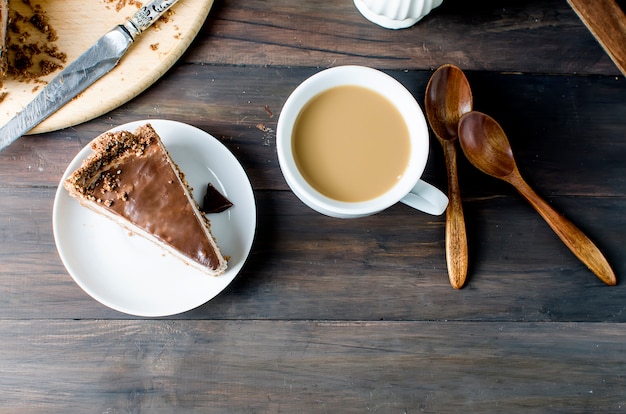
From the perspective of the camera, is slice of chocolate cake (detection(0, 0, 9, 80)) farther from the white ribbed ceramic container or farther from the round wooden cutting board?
the white ribbed ceramic container

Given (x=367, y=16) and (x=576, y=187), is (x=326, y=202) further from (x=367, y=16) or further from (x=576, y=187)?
(x=576, y=187)

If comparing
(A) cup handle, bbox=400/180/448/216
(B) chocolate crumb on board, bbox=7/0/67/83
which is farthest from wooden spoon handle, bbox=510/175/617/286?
(B) chocolate crumb on board, bbox=7/0/67/83

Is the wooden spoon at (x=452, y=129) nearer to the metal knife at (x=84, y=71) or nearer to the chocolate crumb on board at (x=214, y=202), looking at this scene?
the chocolate crumb on board at (x=214, y=202)

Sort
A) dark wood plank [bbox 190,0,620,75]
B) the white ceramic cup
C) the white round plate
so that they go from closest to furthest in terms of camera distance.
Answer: the white ceramic cup < the white round plate < dark wood plank [bbox 190,0,620,75]

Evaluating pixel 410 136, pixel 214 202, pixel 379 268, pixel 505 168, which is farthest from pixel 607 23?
pixel 214 202

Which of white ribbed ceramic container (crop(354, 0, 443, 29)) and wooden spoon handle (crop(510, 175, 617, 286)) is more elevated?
white ribbed ceramic container (crop(354, 0, 443, 29))

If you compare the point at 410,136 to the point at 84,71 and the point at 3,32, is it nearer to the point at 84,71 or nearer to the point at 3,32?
the point at 84,71
